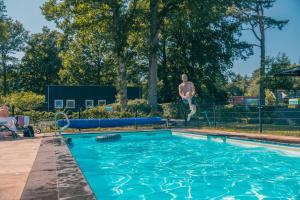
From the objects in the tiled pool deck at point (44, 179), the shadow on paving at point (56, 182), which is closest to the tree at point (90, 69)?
the tiled pool deck at point (44, 179)

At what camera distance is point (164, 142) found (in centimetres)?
1424

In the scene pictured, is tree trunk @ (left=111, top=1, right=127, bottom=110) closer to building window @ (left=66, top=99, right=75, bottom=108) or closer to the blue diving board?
the blue diving board

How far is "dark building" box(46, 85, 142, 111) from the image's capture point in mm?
38312

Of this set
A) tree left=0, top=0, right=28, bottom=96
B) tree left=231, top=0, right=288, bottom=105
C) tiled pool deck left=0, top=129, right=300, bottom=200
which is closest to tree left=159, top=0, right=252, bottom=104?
tree left=231, top=0, right=288, bottom=105

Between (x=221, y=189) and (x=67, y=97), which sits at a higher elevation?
(x=67, y=97)

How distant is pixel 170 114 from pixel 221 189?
19.8m

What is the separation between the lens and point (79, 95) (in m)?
39.4

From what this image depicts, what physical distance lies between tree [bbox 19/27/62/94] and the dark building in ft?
69.8

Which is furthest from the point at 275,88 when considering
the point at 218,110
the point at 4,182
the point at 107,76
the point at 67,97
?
the point at 107,76

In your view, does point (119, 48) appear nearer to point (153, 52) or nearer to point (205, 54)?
point (153, 52)

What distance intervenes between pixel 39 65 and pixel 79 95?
888 inches

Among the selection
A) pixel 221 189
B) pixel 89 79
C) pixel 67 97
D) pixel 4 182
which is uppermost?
pixel 89 79

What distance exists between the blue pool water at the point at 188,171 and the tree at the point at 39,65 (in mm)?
48467

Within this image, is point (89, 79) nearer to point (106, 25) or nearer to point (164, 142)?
point (106, 25)
